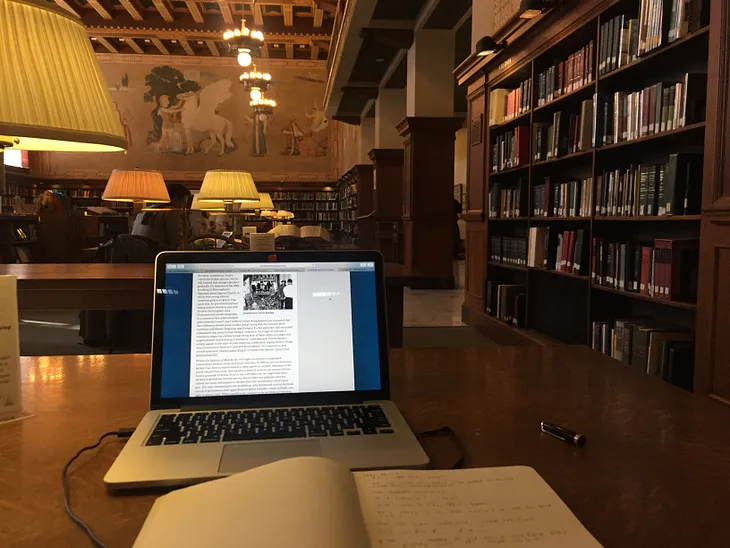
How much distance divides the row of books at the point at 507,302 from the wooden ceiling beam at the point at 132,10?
987 cm

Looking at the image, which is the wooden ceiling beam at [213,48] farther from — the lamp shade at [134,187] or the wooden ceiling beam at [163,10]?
the lamp shade at [134,187]

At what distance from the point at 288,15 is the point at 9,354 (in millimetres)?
12431

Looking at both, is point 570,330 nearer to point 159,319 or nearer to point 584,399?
point 584,399

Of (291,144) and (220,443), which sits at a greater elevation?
(291,144)

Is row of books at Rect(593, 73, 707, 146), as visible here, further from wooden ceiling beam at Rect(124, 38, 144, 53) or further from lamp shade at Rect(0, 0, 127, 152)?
wooden ceiling beam at Rect(124, 38, 144, 53)

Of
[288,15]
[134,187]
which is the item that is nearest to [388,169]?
[288,15]

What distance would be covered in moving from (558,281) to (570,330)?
38 centimetres

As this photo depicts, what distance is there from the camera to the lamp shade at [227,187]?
3512 mm

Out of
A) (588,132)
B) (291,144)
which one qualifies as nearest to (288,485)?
(588,132)

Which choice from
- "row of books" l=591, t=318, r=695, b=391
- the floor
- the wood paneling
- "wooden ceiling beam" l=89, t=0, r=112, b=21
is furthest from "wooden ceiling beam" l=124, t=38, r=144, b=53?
"row of books" l=591, t=318, r=695, b=391

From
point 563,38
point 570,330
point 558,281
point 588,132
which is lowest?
point 570,330

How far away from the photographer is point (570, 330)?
418cm

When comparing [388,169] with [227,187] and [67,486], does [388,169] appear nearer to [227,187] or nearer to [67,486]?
[227,187]

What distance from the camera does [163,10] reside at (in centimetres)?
1192
